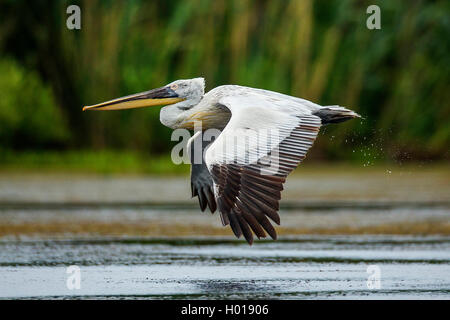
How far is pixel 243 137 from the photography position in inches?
267

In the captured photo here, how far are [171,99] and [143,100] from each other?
230 millimetres

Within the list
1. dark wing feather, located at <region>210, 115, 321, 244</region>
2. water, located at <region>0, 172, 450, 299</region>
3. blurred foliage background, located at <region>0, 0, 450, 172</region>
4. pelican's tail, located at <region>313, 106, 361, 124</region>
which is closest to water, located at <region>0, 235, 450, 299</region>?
water, located at <region>0, 172, 450, 299</region>

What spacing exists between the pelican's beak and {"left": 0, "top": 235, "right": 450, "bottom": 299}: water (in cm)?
113

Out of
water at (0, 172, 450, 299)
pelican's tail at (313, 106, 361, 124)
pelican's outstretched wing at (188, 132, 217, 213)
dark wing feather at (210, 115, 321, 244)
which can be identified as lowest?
water at (0, 172, 450, 299)

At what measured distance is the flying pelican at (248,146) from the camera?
21.6 feet

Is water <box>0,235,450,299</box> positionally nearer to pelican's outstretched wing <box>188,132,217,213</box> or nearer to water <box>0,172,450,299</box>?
water <box>0,172,450,299</box>

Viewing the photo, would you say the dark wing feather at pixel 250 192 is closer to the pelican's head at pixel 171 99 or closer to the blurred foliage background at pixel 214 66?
the pelican's head at pixel 171 99

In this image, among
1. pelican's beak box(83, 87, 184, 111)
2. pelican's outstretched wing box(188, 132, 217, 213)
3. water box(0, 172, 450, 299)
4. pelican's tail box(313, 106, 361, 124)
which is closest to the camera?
water box(0, 172, 450, 299)

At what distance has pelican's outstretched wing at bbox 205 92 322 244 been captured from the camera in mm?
6559

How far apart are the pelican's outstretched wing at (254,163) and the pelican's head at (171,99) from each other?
3.31 feet

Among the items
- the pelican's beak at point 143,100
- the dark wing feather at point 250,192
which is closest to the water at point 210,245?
the dark wing feather at point 250,192

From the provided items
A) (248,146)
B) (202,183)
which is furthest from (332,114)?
(248,146)

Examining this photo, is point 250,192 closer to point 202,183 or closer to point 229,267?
point 229,267
